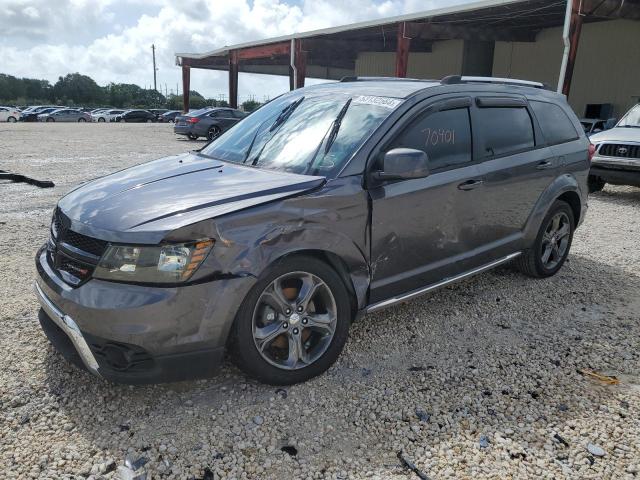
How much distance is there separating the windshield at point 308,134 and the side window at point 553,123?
6.10 feet

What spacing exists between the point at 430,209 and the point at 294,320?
4.16ft

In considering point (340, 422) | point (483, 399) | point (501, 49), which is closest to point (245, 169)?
point (340, 422)

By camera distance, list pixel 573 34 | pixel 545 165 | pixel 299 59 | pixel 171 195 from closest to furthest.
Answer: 1. pixel 171 195
2. pixel 545 165
3. pixel 573 34
4. pixel 299 59

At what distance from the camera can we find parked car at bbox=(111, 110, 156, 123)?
4622cm

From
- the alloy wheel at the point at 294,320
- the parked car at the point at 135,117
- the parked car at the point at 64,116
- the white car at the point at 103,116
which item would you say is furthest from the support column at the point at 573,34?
the parked car at the point at 64,116

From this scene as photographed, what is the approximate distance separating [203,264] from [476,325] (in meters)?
2.31

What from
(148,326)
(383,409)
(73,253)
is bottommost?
(383,409)

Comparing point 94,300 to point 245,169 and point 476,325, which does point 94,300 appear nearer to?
point 245,169

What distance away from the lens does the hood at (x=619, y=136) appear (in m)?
9.02

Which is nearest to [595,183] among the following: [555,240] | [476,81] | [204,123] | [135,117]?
[555,240]

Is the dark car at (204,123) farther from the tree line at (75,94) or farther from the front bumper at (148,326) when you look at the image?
the tree line at (75,94)

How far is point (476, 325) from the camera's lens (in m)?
3.96

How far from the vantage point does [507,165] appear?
4156mm

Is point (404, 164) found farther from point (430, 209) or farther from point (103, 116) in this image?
point (103, 116)
